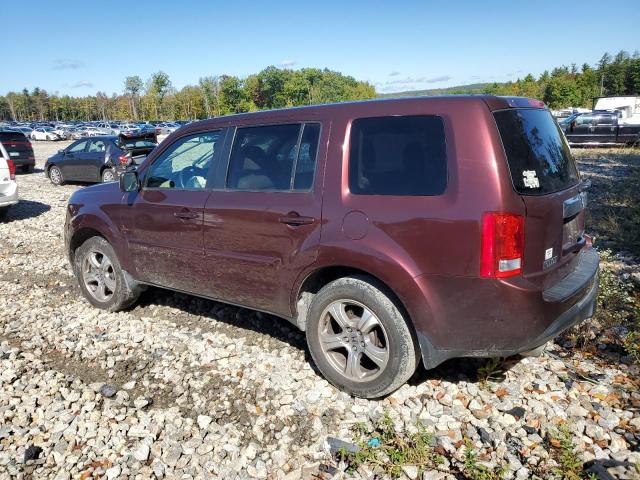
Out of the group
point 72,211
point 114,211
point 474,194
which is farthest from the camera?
point 72,211

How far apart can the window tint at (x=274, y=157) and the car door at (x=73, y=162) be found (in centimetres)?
1347

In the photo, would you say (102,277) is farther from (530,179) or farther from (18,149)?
(18,149)

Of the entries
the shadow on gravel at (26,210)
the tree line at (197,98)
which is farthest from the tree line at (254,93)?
the shadow on gravel at (26,210)

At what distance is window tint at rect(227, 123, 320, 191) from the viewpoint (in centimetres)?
355

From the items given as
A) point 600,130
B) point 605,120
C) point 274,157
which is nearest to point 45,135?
point 600,130

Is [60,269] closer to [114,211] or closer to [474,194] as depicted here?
[114,211]

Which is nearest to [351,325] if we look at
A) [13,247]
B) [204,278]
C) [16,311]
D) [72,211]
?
[204,278]

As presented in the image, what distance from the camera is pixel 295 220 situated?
347 centimetres

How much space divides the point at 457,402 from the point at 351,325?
2.94ft

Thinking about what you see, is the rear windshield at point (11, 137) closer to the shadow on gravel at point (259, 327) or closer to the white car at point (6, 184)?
the white car at point (6, 184)

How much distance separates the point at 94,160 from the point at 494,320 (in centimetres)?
1498

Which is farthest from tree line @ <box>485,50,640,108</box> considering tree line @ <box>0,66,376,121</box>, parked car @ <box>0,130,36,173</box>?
parked car @ <box>0,130,36,173</box>

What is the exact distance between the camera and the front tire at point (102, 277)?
502 centimetres

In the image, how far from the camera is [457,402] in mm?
3387
